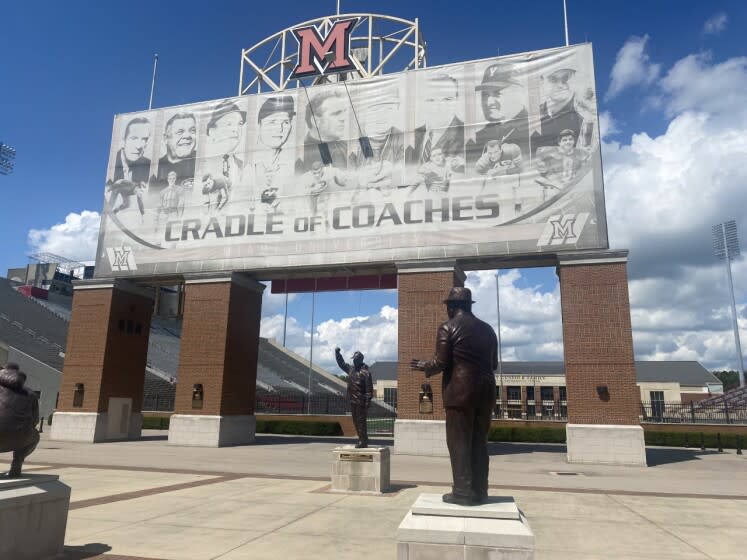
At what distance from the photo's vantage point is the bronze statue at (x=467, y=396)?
541 centimetres

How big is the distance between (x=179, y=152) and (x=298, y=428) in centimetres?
1881

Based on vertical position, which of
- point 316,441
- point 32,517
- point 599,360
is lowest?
point 316,441

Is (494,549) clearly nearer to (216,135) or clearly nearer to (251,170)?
(251,170)

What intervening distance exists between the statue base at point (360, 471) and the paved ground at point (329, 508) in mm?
399

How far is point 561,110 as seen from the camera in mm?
22891

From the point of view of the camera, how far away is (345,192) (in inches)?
979

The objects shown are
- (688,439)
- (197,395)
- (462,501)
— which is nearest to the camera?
(462,501)

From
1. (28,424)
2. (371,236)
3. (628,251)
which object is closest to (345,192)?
(371,236)

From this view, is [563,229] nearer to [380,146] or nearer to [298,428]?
[380,146]

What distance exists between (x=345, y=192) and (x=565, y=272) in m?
10.6

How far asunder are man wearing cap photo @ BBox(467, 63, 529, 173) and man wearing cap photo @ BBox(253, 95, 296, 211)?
29.7 ft

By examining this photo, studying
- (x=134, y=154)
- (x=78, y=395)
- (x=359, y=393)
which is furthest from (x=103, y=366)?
(x=359, y=393)

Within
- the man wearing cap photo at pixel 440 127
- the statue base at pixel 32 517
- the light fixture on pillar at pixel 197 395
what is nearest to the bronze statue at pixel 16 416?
the statue base at pixel 32 517

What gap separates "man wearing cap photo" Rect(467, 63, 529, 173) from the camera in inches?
914
